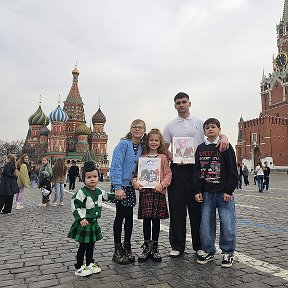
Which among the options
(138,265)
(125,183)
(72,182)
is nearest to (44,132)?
(72,182)

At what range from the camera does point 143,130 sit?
4367 mm

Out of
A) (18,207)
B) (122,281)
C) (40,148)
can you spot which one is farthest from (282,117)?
(122,281)

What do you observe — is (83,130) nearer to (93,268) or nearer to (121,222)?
(121,222)

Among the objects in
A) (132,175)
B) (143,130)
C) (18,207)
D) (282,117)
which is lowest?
(18,207)

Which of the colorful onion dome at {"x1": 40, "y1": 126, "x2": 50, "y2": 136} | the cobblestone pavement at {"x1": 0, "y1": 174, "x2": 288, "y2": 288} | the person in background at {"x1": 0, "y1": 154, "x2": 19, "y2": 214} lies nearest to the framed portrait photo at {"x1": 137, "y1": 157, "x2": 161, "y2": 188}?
the cobblestone pavement at {"x1": 0, "y1": 174, "x2": 288, "y2": 288}

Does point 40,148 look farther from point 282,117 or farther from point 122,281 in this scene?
point 122,281

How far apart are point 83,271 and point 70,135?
59.5 m

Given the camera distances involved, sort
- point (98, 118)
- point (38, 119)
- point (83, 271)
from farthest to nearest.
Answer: point (38, 119), point (98, 118), point (83, 271)

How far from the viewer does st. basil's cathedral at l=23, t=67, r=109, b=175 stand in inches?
2237

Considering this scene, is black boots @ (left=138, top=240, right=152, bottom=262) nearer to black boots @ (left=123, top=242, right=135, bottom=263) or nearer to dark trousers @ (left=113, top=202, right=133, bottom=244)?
black boots @ (left=123, top=242, right=135, bottom=263)

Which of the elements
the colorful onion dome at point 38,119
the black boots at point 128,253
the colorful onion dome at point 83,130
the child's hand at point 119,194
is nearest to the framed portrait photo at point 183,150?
the child's hand at point 119,194

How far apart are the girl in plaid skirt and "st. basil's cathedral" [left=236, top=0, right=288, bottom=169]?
53841 mm

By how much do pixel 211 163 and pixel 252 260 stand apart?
1.36 m

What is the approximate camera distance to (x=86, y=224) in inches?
141
